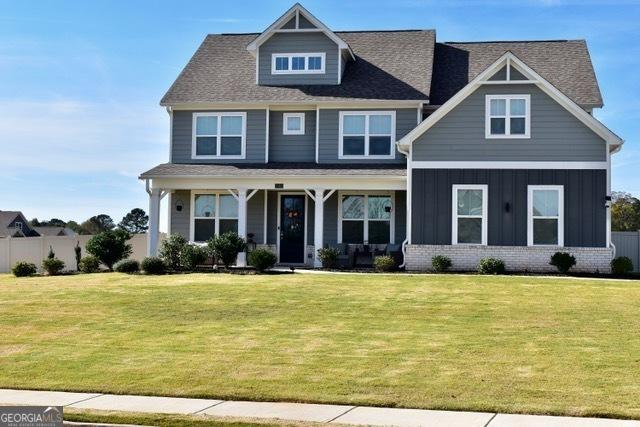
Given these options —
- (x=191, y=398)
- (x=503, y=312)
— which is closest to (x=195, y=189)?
(x=503, y=312)

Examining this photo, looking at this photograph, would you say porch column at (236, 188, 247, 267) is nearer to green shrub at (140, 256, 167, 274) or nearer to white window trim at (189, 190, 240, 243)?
white window trim at (189, 190, 240, 243)

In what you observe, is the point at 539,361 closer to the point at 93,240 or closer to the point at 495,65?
the point at 495,65

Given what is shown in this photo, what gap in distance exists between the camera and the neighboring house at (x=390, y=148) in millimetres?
23859

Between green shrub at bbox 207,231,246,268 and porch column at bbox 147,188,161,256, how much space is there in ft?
10.5

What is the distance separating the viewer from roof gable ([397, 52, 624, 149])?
23594 millimetres

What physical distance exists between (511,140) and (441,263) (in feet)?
14.3

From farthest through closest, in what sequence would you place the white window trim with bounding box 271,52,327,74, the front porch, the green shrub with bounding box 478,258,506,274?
the white window trim with bounding box 271,52,327,74 < the front porch < the green shrub with bounding box 478,258,506,274

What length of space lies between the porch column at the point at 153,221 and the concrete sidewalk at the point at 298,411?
1587cm

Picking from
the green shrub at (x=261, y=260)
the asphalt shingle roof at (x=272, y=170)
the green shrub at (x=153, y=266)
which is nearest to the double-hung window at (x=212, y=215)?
the asphalt shingle roof at (x=272, y=170)

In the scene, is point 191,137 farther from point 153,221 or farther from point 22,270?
point 22,270

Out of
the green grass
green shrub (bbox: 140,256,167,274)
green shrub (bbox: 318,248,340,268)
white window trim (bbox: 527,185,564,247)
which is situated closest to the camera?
the green grass

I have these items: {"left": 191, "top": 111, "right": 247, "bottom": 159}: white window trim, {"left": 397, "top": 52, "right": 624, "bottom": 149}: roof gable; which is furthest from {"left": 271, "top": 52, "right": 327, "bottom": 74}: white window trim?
{"left": 397, "top": 52, "right": 624, "bottom": 149}: roof gable

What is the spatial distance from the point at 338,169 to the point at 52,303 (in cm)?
1154

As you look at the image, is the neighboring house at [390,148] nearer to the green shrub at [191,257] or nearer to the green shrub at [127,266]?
the green shrub at [191,257]
